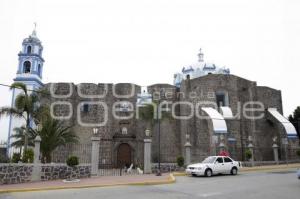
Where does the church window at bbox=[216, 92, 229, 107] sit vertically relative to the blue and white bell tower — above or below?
below

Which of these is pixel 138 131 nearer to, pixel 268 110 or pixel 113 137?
pixel 113 137

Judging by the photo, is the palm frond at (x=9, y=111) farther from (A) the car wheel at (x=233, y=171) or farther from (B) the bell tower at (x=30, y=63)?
(B) the bell tower at (x=30, y=63)

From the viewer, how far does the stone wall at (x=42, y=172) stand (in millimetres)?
13477

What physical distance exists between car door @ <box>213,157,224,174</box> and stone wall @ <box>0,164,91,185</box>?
24.2ft

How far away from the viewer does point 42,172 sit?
48.2 ft

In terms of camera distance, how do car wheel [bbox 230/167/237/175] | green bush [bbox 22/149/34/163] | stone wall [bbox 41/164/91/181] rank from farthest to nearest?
car wheel [bbox 230/167/237/175]
green bush [bbox 22/149/34/163]
stone wall [bbox 41/164/91/181]

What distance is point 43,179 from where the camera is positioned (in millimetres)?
14648

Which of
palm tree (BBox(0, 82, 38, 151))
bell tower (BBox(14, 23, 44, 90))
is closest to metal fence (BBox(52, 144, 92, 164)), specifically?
palm tree (BBox(0, 82, 38, 151))

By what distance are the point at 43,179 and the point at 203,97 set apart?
57.6 ft

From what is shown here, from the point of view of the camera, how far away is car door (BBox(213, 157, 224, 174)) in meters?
15.8

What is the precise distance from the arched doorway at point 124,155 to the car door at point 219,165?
1250 cm

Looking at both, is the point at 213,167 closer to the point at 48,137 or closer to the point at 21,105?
the point at 48,137

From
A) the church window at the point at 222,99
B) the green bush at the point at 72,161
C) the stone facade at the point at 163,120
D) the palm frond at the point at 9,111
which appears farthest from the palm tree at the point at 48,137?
the church window at the point at 222,99

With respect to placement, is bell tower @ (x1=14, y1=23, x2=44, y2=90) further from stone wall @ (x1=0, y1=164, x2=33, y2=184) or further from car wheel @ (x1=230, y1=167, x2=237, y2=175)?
car wheel @ (x1=230, y1=167, x2=237, y2=175)
